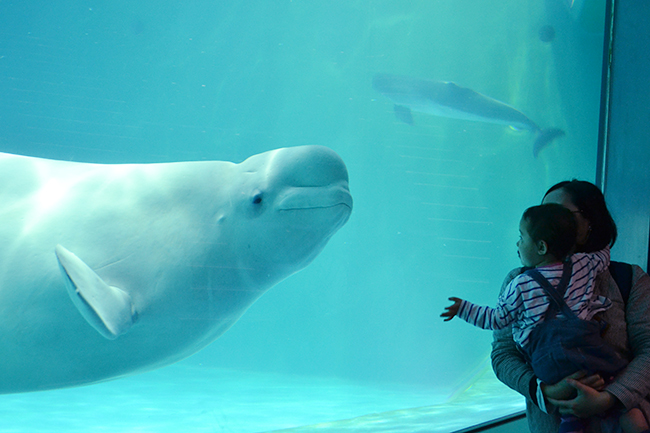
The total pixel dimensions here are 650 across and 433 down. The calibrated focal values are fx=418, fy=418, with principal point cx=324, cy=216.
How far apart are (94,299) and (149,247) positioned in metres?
Result: 0.68

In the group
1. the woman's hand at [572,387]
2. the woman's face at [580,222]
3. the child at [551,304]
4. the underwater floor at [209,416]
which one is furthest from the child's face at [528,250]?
the underwater floor at [209,416]

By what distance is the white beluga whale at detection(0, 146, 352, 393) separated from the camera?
9.18 feet

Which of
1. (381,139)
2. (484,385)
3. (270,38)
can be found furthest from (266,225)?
(381,139)

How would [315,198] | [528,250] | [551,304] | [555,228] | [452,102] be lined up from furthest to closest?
[452,102]
[315,198]
[528,250]
[555,228]
[551,304]

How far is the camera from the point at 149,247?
2.98 m

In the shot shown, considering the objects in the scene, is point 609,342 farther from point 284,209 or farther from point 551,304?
point 284,209

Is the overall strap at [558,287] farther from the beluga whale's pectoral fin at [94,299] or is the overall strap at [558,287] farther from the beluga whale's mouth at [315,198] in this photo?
the beluga whale's pectoral fin at [94,299]

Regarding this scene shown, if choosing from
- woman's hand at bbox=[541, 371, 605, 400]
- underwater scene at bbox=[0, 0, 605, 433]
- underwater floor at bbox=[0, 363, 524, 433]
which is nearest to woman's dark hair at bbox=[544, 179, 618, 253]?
woman's hand at bbox=[541, 371, 605, 400]

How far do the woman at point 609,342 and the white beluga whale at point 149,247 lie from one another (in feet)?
4.48

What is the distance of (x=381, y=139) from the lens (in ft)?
69.4

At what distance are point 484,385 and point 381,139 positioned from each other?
48.2 feet

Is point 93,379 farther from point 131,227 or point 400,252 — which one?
point 400,252

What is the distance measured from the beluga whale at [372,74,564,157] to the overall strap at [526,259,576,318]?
10.1 m

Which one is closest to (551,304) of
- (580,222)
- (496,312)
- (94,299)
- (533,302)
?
(533,302)
